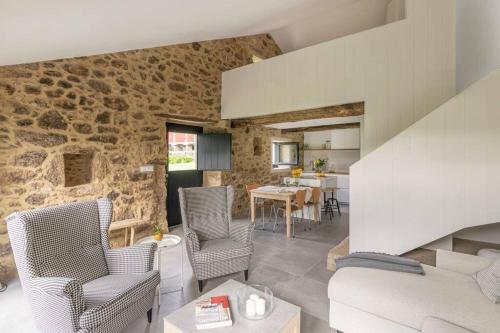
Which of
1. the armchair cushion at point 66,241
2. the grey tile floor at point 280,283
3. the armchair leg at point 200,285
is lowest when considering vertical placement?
the grey tile floor at point 280,283

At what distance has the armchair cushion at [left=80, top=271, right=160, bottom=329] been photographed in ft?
5.26

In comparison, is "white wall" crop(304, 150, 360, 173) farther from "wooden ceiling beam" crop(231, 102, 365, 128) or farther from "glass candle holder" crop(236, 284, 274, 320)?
"glass candle holder" crop(236, 284, 274, 320)

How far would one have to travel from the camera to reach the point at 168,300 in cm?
246

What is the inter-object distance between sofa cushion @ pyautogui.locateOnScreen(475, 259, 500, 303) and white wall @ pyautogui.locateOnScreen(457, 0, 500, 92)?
2.86m

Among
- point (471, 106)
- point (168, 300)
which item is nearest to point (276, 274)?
point (168, 300)

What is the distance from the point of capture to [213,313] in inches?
62.1

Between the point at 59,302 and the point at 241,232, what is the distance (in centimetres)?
183

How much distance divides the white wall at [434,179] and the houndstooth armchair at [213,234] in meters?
1.44

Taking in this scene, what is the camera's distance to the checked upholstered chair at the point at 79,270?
159 centimetres

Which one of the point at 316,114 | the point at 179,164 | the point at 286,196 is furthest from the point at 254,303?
the point at 179,164

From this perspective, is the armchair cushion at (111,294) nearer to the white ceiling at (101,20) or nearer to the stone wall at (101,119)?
the white ceiling at (101,20)

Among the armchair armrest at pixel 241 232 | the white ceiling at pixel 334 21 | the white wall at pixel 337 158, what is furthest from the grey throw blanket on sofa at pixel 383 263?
the white wall at pixel 337 158

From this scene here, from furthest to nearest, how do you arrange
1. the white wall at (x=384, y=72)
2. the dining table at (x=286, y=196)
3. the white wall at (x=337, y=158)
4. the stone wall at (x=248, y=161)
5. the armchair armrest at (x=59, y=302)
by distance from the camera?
the white wall at (x=337, y=158), the stone wall at (x=248, y=161), the dining table at (x=286, y=196), the white wall at (x=384, y=72), the armchair armrest at (x=59, y=302)

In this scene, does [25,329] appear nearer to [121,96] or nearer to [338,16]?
[121,96]
